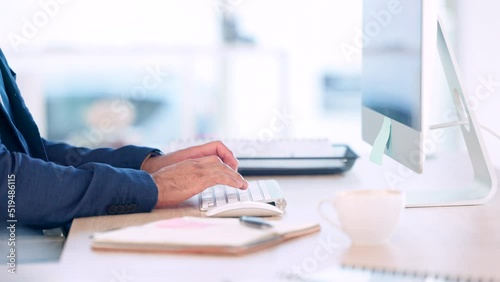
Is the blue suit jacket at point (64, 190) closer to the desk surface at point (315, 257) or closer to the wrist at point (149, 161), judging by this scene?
the desk surface at point (315, 257)

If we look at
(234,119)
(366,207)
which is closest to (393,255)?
(366,207)

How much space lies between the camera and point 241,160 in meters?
2.08

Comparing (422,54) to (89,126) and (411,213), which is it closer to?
(411,213)

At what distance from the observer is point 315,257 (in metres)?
1.07

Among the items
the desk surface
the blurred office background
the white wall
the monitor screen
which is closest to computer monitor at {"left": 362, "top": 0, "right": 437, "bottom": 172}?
the monitor screen

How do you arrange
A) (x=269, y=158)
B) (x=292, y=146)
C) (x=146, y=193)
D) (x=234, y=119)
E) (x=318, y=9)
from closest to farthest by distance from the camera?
(x=146, y=193)
(x=269, y=158)
(x=292, y=146)
(x=234, y=119)
(x=318, y=9)

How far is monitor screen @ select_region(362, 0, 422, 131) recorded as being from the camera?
1.38m

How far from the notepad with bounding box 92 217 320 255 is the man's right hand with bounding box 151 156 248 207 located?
23 centimetres

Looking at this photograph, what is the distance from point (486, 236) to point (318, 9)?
4.16 metres

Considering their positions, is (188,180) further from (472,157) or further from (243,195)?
(472,157)

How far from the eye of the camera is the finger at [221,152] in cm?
175

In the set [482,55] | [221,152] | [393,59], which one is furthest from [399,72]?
[482,55]

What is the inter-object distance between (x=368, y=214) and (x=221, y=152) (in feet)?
2.24

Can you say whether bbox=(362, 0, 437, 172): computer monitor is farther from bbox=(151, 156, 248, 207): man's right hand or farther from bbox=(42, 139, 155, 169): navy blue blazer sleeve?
bbox=(42, 139, 155, 169): navy blue blazer sleeve
